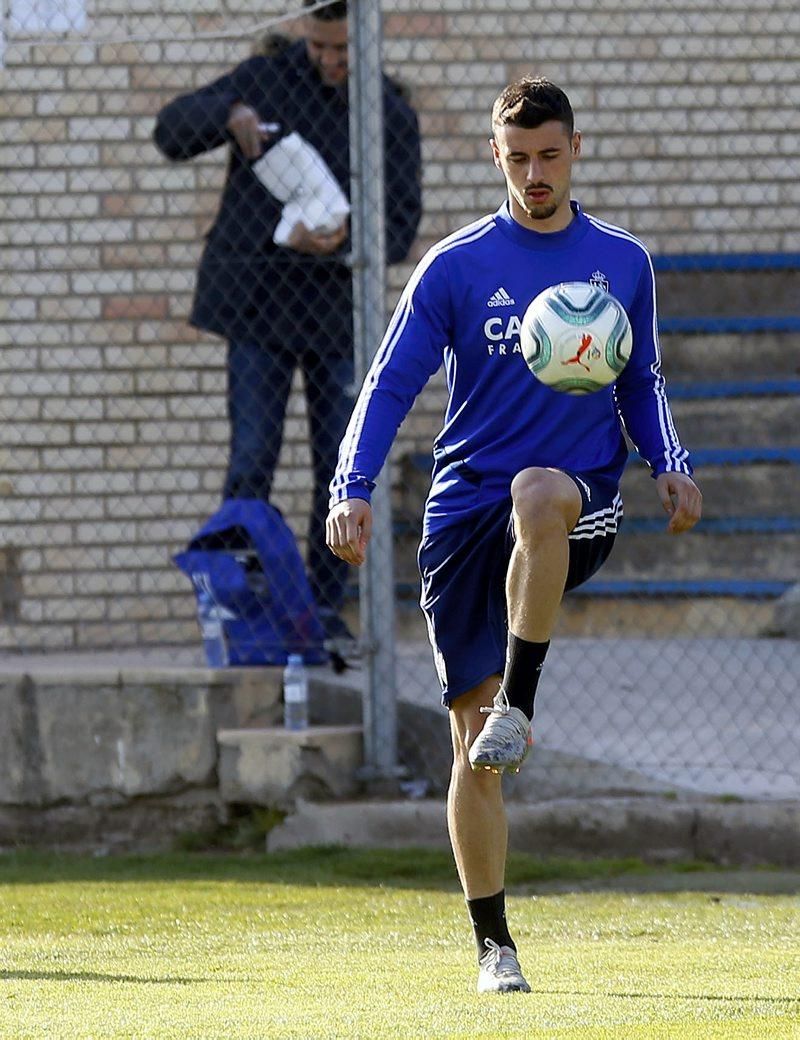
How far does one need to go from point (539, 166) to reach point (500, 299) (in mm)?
335

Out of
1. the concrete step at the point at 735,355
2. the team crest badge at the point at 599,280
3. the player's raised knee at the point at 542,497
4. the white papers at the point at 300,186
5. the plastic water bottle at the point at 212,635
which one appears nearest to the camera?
the player's raised knee at the point at 542,497

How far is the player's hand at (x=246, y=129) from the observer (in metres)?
8.23

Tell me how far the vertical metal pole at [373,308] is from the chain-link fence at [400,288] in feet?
2.94

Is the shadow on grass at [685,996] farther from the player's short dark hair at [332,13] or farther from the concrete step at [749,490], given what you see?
the concrete step at [749,490]

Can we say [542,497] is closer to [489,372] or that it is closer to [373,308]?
[489,372]

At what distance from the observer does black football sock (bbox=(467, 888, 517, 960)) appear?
4.90 m

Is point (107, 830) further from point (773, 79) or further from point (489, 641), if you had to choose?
point (773, 79)

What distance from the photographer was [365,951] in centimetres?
564

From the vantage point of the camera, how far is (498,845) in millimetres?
5020

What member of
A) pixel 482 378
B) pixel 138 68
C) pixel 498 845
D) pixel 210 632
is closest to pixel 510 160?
pixel 482 378

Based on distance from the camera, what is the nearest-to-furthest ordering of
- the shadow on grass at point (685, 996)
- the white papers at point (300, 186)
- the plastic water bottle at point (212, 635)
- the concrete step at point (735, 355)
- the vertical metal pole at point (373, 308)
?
1. the shadow on grass at point (685, 996)
2. the vertical metal pole at point (373, 308)
3. the white papers at point (300, 186)
4. the plastic water bottle at point (212, 635)
5. the concrete step at point (735, 355)

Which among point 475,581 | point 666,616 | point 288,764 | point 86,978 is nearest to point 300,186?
point 288,764

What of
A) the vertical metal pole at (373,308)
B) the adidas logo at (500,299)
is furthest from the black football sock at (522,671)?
the vertical metal pole at (373,308)

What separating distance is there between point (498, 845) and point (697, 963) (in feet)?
2.05
